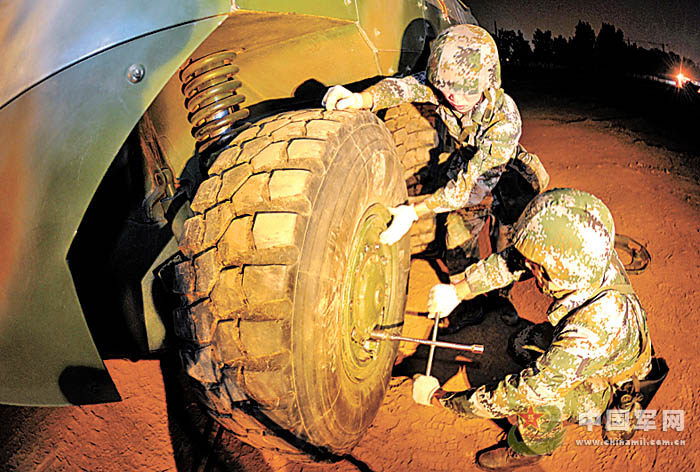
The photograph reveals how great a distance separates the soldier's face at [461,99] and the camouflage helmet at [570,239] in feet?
2.98

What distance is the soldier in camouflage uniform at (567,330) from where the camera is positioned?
6.20ft

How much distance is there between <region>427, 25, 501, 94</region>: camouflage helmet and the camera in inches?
101

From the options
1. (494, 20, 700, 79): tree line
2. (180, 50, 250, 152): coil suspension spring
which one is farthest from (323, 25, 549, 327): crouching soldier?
(494, 20, 700, 79): tree line

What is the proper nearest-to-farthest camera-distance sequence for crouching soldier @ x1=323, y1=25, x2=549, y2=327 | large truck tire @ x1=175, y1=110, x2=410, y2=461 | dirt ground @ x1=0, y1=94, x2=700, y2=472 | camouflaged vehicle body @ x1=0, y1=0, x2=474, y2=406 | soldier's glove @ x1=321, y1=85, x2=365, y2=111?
camouflaged vehicle body @ x1=0, y1=0, x2=474, y2=406 → large truck tire @ x1=175, y1=110, x2=410, y2=461 → soldier's glove @ x1=321, y1=85, x2=365, y2=111 → dirt ground @ x1=0, y1=94, x2=700, y2=472 → crouching soldier @ x1=323, y1=25, x2=549, y2=327

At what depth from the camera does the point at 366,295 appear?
2.12m

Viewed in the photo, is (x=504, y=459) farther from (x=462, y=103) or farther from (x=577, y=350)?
(x=462, y=103)

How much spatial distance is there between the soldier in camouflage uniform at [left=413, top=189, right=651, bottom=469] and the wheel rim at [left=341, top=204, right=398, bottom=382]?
1.12 ft

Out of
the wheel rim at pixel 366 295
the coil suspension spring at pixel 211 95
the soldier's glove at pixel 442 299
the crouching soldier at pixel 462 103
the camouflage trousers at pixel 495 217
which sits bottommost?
the camouflage trousers at pixel 495 217

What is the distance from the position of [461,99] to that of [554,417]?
1661 millimetres

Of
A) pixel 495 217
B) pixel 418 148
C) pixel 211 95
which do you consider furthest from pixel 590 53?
pixel 211 95

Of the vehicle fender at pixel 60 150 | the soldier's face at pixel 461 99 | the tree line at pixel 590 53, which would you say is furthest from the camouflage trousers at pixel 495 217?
the tree line at pixel 590 53

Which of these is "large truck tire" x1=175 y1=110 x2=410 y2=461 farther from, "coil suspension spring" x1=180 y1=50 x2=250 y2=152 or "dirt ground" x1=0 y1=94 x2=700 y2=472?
"dirt ground" x1=0 y1=94 x2=700 y2=472

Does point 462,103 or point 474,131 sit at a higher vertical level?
point 462,103

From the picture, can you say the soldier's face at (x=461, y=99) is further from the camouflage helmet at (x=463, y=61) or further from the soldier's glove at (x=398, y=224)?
the soldier's glove at (x=398, y=224)
